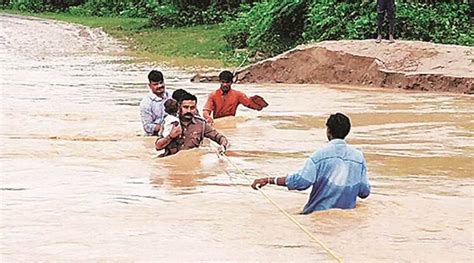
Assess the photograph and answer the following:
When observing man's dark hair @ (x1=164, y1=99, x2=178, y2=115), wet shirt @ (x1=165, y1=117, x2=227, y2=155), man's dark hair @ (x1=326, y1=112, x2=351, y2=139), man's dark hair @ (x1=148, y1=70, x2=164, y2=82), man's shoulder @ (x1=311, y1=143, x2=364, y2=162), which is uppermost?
man's dark hair @ (x1=326, y1=112, x2=351, y2=139)

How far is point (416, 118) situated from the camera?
1420 centimetres

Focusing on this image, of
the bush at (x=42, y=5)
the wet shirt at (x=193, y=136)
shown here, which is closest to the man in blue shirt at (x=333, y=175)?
the wet shirt at (x=193, y=136)

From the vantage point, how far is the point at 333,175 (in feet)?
24.1

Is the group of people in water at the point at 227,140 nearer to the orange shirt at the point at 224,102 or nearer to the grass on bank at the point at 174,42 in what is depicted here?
the orange shirt at the point at 224,102

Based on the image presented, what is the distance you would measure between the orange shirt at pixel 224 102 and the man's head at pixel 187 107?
3424 millimetres

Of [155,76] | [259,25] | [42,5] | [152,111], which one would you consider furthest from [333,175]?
[42,5]

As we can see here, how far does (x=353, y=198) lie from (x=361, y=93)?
35.4 ft

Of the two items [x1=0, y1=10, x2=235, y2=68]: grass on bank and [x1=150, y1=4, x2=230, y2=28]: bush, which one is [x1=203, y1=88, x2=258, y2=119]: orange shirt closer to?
[x1=0, y1=10, x2=235, y2=68]: grass on bank

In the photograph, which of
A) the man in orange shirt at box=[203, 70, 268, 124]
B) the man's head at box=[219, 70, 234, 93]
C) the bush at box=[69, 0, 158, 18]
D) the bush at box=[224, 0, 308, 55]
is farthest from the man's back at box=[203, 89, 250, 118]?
the bush at box=[69, 0, 158, 18]

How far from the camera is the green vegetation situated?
79.8ft

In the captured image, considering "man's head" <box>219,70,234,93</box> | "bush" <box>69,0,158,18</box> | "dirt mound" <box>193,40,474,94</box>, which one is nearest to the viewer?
"man's head" <box>219,70,234,93</box>

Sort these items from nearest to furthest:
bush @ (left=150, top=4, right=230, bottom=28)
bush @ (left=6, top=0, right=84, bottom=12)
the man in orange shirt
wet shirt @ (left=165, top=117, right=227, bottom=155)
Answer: wet shirt @ (left=165, top=117, right=227, bottom=155) < the man in orange shirt < bush @ (left=150, top=4, right=230, bottom=28) < bush @ (left=6, top=0, right=84, bottom=12)

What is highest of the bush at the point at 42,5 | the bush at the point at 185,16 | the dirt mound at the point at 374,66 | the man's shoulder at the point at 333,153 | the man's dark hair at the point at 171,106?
the man's shoulder at the point at 333,153

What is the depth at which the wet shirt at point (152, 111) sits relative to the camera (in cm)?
1191
